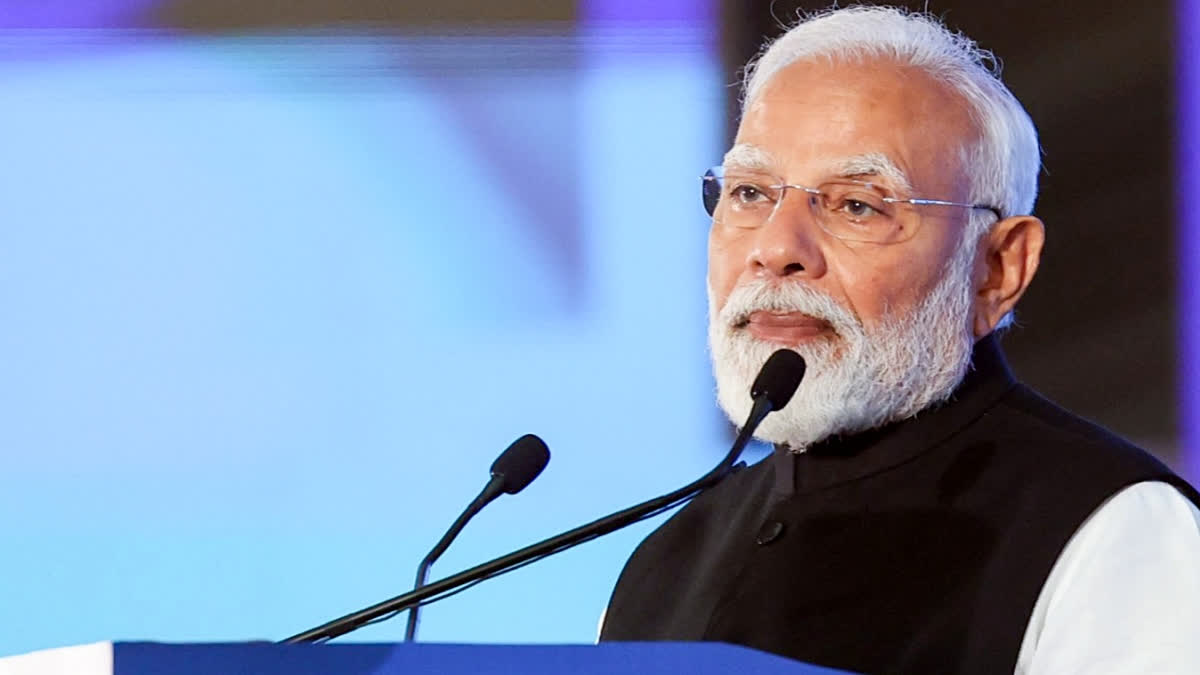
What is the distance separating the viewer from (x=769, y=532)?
2.53 metres

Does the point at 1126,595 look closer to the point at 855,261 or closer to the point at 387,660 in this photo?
the point at 855,261

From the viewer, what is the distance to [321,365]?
380cm

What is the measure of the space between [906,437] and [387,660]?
4.43 feet

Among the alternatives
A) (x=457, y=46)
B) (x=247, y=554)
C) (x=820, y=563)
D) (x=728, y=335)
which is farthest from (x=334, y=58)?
(x=820, y=563)

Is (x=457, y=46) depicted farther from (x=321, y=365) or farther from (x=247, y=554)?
(x=247, y=554)

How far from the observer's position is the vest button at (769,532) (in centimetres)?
252

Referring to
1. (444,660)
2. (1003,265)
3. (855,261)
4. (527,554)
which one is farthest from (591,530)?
(1003,265)

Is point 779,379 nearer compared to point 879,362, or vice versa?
point 779,379

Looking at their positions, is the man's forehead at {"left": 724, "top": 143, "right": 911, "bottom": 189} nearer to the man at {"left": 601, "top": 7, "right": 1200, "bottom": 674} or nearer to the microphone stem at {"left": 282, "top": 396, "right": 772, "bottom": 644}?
the man at {"left": 601, "top": 7, "right": 1200, "bottom": 674}

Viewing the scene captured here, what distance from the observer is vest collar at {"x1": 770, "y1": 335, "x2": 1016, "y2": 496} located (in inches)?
98.3

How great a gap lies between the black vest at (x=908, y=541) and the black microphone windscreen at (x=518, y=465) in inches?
19.7

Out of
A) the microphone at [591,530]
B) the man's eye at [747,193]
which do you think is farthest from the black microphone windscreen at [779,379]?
the man's eye at [747,193]

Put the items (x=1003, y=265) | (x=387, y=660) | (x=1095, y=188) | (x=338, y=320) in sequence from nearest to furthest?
(x=387, y=660) < (x=1003, y=265) < (x=1095, y=188) < (x=338, y=320)

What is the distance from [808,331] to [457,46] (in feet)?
5.17
